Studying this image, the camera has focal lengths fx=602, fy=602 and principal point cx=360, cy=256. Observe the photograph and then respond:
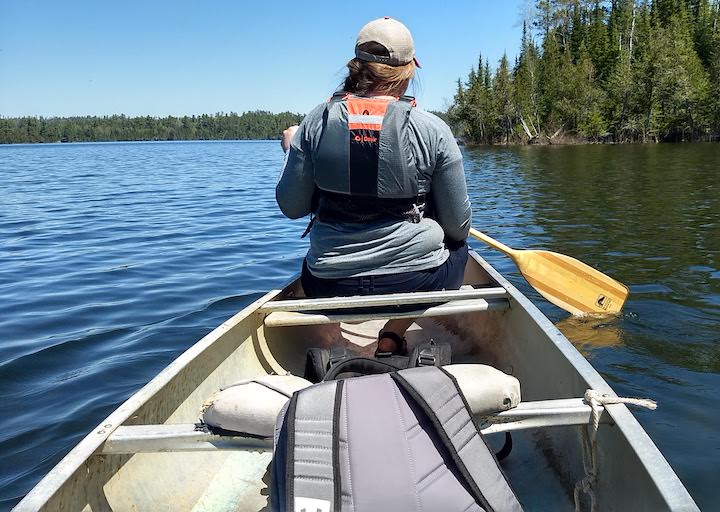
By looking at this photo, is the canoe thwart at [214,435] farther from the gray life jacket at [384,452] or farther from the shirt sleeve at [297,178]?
the shirt sleeve at [297,178]

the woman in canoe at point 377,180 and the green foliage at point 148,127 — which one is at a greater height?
the green foliage at point 148,127

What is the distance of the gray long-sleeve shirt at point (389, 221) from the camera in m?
2.61

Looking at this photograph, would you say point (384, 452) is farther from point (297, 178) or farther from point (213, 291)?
point (213, 291)

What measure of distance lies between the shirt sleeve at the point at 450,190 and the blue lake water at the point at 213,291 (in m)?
1.71

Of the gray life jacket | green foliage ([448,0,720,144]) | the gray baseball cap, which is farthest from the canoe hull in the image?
green foliage ([448,0,720,144])

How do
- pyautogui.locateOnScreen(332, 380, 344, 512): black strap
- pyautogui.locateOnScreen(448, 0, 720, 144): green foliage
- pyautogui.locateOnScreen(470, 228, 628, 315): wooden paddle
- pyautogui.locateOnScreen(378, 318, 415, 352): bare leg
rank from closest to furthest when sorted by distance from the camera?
pyautogui.locateOnScreen(332, 380, 344, 512): black strap
pyautogui.locateOnScreen(378, 318, 415, 352): bare leg
pyautogui.locateOnScreen(470, 228, 628, 315): wooden paddle
pyautogui.locateOnScreen(448, 0, 720, 144): green foliage

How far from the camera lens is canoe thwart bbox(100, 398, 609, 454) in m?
1.84

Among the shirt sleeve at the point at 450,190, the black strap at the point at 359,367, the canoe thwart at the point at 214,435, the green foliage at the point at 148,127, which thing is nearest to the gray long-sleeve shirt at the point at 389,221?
the shirt sleeve at the point at 450,190

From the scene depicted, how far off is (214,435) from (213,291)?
5234 mm

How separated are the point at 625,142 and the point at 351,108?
51.2 meters

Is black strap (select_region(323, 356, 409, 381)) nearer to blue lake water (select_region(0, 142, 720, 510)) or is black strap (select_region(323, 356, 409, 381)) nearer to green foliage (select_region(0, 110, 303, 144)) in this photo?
blue lake water (select_region(0, 142, 720, 510))

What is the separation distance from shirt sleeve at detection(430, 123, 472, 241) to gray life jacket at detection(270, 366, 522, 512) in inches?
48.3

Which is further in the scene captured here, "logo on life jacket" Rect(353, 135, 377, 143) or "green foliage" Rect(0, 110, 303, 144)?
"green foliage" Rect(0, 110, 303, 144)

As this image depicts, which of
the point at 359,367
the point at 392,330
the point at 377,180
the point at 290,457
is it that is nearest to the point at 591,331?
the point at 392,330
